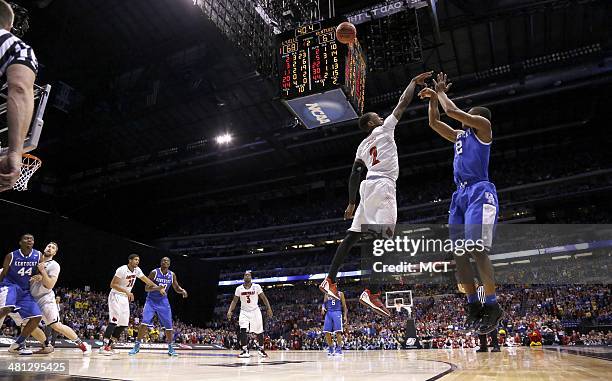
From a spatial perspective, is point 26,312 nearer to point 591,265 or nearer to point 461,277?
point 461,277

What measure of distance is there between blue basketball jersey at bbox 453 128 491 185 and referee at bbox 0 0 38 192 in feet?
10.8

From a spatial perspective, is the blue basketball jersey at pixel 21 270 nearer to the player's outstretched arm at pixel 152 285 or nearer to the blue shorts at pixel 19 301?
the blue shorts at pixel 19 301

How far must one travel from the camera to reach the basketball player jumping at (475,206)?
355 centimetres

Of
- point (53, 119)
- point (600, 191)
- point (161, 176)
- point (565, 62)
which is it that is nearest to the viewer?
point (565, 62)

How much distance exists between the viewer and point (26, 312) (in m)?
6.46

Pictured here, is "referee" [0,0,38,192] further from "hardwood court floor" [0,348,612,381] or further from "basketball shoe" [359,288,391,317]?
"basketball shoe" [359,288,391,317]

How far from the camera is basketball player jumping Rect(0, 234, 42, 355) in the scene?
6328 millimetres

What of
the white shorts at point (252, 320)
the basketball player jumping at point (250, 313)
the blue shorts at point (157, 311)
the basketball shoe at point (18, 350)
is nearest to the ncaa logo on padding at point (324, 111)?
the basketball player jumping at point (250, 313)

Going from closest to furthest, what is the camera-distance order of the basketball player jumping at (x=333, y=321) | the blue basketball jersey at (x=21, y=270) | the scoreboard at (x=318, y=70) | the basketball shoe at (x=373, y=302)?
the basketball shoe at (x=373, y=302)
the blue basketball jersey at (x=21, y=270)
the scoreboard at (x=318, y=70)
the basketball player jumping at (x=333, y=321)

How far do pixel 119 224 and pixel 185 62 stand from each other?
19763 millimetres

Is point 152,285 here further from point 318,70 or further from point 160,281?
point 318,70

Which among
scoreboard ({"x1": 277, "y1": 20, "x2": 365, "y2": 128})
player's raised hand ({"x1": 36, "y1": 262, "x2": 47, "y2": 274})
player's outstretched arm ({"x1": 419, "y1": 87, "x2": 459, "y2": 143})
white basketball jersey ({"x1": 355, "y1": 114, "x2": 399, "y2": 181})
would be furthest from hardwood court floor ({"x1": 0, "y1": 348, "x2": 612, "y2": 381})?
scoreboard ({"x1": 277, "y1": 20, "x2": 365, "y2": 128})

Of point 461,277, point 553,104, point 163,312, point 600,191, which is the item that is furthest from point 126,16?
point 600,191

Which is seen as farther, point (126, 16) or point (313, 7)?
point (126, 16)
